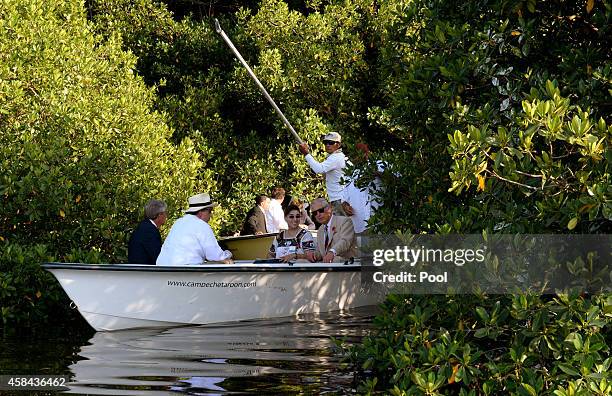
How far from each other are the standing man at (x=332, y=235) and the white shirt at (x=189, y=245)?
1422mm

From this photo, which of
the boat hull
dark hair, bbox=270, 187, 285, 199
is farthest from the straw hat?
dark hair, bbox=270, 187, 285, 199

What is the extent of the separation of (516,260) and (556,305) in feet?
1.29

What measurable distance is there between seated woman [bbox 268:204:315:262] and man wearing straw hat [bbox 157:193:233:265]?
1.25 meters

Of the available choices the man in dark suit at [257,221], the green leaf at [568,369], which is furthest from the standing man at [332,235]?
the green leaf at [568,369]

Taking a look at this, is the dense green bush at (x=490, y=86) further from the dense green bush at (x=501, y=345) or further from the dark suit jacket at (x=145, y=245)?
the dark suit jacket at (x=145, y=245)

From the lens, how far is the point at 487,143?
20.2ft

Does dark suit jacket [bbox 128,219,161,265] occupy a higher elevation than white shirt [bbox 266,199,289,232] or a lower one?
lower

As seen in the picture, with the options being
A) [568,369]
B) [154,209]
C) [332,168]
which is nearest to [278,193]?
[332,168]

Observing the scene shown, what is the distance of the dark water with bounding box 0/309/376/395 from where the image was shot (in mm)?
9117

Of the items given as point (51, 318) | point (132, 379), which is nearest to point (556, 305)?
point (132, 379)

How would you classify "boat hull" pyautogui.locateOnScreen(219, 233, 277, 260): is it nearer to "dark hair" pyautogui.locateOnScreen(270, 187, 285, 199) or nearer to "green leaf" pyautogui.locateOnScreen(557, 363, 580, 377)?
"dark hair" pyautogui.locateOnScreen(270, 187, 285, 199)

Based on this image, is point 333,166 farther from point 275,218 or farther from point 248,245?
point 275,218

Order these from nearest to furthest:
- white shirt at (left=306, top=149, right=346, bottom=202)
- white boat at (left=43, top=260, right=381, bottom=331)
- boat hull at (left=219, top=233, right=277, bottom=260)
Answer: white boat at (left=43, top=260, right=381, bottom=331) < white shirt at (left=306, top=149, right=346, bottom=202) < boat hull at (left=219, top=233, right=277, bottom=260)

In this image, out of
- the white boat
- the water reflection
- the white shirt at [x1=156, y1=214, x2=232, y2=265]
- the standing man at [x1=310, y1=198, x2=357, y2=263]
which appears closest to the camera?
the water reflection
